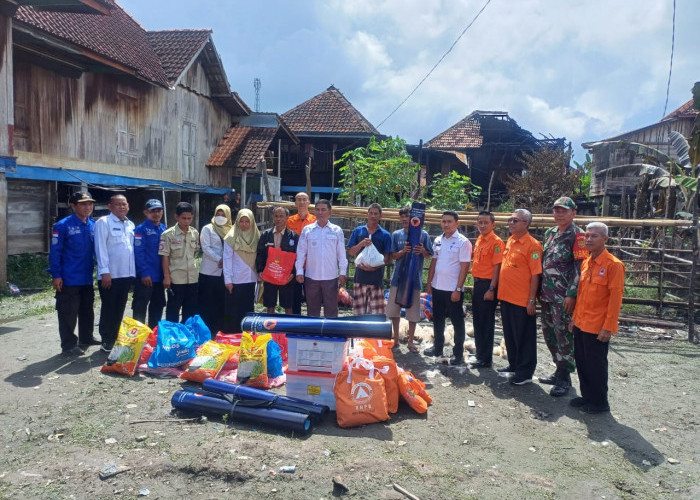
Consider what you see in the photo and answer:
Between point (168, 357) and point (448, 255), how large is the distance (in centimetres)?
321

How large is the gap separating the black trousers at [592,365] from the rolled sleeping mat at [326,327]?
181cm

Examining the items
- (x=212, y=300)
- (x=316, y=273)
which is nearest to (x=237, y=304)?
(x=212, y=300)

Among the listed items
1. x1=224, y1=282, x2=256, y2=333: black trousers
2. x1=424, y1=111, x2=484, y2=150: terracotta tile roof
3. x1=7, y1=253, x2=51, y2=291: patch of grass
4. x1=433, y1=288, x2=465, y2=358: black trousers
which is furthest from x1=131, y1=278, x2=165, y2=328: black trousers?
x1=424, y1=111, x2=484, y2=150: terracotta tile roof

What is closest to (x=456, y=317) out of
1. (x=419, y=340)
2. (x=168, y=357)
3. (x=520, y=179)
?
(x=419, y=340)

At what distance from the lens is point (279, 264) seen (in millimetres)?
6039

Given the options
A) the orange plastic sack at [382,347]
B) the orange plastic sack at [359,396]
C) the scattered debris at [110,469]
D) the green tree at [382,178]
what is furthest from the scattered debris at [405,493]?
the green tree at [382,178]

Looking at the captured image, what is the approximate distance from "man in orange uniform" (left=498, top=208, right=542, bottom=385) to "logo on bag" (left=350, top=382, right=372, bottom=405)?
1974 millimetres

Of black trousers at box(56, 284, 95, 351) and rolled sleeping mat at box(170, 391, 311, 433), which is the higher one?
black trousers at box(56, 284, 95, 351)

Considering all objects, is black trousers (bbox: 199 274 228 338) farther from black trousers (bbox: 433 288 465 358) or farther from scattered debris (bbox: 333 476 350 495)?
scattered debris (bbox: 333 476 350 495)

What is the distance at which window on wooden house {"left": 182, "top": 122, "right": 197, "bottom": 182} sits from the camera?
17.4m

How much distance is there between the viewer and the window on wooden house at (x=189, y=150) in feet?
57.2

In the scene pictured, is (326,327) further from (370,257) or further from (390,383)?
(370,257)

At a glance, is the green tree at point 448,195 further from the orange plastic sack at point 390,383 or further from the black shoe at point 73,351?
the black shoe at point 73,351

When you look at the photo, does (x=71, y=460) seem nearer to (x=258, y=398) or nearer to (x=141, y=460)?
(x=141, y=460)
